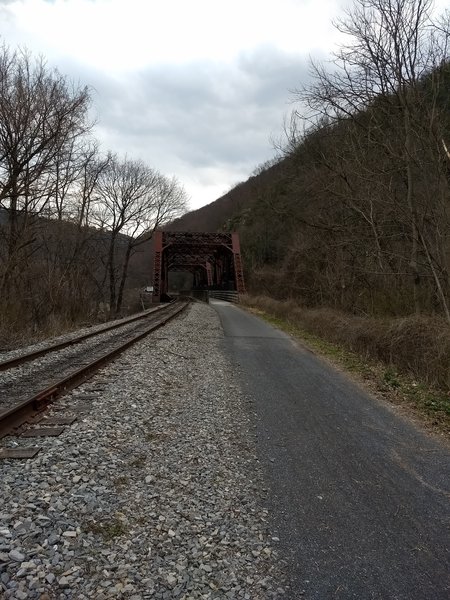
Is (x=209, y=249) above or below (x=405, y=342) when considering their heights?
above

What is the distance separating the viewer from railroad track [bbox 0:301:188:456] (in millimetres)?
5541

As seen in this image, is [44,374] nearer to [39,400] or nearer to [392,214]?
[39,400]

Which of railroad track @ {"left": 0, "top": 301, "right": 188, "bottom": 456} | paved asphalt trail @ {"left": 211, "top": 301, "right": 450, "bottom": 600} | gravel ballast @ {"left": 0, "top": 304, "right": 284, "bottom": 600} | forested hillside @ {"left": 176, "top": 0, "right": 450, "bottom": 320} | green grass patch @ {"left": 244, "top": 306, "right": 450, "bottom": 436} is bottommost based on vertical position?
green grass patch @ {"left": 244, "top": 306, "right": 450, "bottom": 436}

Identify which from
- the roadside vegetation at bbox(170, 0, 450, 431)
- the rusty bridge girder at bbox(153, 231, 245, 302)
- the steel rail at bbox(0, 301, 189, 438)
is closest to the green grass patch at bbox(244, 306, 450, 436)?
the roadside vegetation at bbox(170, 0, 450, 431)

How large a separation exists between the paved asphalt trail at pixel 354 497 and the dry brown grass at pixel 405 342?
2.06m

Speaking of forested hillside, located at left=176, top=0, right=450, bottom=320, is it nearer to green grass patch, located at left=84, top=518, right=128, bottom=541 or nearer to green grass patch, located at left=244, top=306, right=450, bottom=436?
green grass patch, located at left=244, top=306, right=450, bottom=436

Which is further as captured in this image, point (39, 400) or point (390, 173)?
point (390, 173)

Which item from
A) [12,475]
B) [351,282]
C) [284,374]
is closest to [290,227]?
[351,282]

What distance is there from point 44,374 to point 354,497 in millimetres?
6228

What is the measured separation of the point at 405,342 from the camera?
33.9 ft

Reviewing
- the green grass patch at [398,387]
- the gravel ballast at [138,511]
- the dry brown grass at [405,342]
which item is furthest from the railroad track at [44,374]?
the dry brown grass at [405,342]

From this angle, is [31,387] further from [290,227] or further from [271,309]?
[290,227]

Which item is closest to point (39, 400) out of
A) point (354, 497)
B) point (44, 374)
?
point (44, 374)

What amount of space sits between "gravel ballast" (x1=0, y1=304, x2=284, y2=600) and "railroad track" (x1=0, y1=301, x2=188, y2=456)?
1.39 ft
